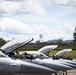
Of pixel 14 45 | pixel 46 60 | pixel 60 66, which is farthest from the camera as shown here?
pixel 46 60

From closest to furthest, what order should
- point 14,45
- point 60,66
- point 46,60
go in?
point 14,45
point 60,66
point 46,60

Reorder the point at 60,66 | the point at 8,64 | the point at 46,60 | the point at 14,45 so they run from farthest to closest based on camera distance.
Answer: the point at 46,60, the point at 60,66, the point at 14,45, the point at 8,64

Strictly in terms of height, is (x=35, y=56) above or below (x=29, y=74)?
above

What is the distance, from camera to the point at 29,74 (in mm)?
16234

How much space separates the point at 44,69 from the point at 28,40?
11.3 feet

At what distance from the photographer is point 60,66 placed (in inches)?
834

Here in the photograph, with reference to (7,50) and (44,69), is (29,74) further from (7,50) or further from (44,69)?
(7,50)

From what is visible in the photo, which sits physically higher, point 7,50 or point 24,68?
point 7,50

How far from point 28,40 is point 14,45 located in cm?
101

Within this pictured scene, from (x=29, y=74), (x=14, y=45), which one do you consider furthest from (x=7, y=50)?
(x=29, y=74)

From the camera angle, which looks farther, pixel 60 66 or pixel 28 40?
pixel 60 66

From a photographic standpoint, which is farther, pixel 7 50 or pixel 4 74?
pixel 7 50

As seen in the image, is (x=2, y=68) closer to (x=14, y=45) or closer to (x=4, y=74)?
(x=4, y=74)

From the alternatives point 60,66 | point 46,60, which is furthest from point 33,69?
point 46,60
